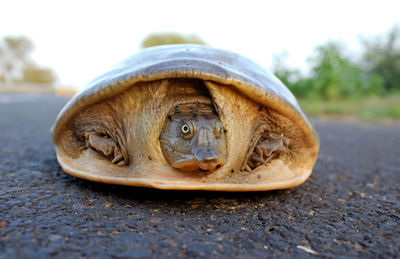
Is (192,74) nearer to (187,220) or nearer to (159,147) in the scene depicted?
(159,147)

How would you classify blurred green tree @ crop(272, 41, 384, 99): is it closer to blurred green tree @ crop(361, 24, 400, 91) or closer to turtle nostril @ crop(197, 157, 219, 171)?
turtle nostril @ crop(197, 157, 219, 171)

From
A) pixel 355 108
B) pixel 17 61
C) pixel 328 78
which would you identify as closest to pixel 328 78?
pixel 328 78

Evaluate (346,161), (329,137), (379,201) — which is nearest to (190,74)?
(379,201)

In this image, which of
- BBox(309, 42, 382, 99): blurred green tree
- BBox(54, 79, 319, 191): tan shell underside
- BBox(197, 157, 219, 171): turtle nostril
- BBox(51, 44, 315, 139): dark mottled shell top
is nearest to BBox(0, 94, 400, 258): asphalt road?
BBox(54, 79, 319, 191): tan shell underside

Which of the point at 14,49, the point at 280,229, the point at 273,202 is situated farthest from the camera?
the point at 14,49

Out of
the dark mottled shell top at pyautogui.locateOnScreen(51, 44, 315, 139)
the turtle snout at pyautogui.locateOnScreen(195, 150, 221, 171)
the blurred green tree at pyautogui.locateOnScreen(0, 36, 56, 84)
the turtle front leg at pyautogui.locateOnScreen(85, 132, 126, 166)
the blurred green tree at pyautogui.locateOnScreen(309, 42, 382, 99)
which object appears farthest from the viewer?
the blurred green tree at pyautogui.locateOnScreen(0, 36, 56, 84)

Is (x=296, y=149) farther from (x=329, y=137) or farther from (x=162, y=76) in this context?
(x=329, y=137)
